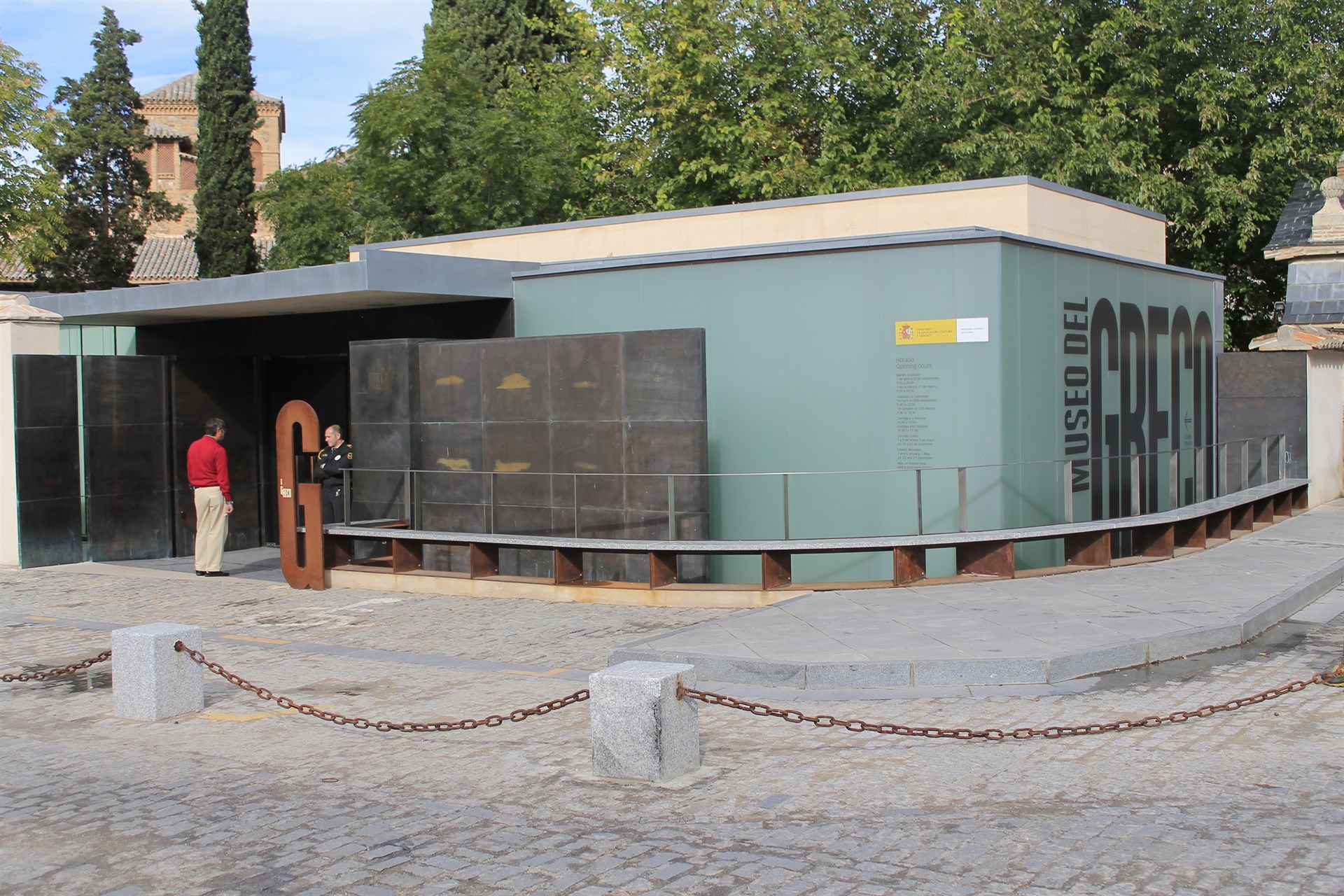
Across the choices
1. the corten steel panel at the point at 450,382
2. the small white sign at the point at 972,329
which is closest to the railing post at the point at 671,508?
the corten steel panel at the point at 450,382

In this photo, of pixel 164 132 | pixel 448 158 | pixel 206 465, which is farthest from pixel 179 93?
pixel 206 465

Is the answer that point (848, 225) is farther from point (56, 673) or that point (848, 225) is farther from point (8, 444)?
point (8, 444)

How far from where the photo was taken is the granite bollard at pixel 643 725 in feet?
21.4

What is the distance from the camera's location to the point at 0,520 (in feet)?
53.4

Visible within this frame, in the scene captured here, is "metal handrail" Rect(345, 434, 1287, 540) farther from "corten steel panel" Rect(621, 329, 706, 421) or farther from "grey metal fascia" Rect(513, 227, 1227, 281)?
"grey metal fascia" Rect(513, 227, 1227, 281)

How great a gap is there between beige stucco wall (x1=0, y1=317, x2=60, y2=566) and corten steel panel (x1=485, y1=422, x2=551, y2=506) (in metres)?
6.93

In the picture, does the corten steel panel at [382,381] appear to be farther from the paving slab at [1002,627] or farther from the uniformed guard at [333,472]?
the paving slab at [1002,627]

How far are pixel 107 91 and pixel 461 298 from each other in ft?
144

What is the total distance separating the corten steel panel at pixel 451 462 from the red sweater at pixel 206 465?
2745 millimetres

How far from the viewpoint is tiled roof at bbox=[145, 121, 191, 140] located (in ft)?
237

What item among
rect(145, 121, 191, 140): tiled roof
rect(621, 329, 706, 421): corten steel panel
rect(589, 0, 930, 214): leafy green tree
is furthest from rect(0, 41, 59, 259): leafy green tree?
rect(145, 121, 191, 140): tiled roof

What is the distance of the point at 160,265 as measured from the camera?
61.1 metres

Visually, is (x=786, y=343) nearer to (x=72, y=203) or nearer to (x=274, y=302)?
(x=274, y=302)

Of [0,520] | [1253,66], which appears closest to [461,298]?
[0,520]
